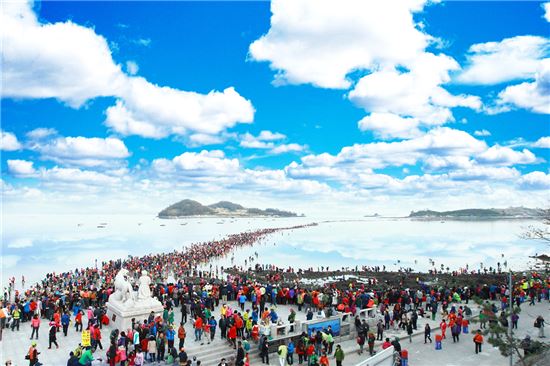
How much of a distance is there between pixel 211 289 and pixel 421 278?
78.0ft

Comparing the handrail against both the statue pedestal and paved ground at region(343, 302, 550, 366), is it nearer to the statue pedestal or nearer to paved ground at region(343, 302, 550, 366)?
paved ground at region(343, 302, 550, 366)

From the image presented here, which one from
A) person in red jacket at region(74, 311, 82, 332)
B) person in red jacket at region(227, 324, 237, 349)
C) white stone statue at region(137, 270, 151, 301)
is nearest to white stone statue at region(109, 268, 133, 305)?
white stone statue at region(137, 270, 151, 301)

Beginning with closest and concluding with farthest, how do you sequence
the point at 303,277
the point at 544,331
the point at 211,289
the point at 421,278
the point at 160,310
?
the point at 160,310
the point at 544,331
the point at 211,289
the point at 421,278
the point at 303,277

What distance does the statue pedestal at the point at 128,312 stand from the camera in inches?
632

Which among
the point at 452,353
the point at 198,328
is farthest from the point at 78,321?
the point at 452,353

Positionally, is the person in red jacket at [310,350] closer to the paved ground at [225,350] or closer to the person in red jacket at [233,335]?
the paved ground at [225,350]

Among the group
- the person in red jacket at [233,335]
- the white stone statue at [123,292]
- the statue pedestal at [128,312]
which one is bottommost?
the person in red jacket at [233,335]

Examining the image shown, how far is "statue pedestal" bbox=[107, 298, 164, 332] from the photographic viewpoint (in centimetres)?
1606

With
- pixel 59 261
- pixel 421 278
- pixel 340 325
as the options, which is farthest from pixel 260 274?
pixel 59 261

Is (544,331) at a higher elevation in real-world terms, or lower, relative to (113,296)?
lower

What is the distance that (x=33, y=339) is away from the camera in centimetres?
1602

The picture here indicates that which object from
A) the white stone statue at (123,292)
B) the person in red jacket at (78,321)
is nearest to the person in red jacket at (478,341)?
the white stone statue at (123,292)

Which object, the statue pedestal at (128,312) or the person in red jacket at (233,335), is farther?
the statue pedestal at (128,312)

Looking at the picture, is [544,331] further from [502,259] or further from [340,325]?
[502,259]
